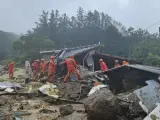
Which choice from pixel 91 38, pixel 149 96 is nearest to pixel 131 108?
pixel 149 96

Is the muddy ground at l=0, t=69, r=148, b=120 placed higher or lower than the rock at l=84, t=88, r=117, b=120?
lower

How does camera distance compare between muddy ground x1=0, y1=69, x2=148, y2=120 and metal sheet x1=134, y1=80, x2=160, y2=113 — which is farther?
muddy ground x1=0, y1=69, x2=148, y2=120

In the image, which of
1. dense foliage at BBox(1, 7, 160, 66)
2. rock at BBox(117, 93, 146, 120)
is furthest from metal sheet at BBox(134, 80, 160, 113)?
dense foliage at BBox(1, 7, 160, 66)

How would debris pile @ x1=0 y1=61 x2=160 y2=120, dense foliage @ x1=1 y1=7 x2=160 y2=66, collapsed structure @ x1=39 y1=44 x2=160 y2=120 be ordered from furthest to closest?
dense foliage @ x1=1 y1=7 x2=160 y2=66 < debris pile @ x1=0 y1=61 x2=160 y2=120 < collapsed structure @ x1=39 y1=44 x2=160 y2=120

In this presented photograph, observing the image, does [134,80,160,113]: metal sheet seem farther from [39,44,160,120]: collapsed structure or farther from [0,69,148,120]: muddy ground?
[0,69,148,120]: muddy ground

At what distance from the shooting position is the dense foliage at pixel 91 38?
3056 centimetres

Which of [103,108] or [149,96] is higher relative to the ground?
[149,96]

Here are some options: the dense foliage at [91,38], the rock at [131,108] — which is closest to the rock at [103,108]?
the rock at [131,108]

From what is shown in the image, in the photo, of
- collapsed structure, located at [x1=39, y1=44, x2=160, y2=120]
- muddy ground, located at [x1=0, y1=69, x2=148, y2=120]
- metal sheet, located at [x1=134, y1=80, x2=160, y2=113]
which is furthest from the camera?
muddy ground, located at [x1=0, y1=69, x2=148, y2=120]

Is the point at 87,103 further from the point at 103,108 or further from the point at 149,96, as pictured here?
the point at 149,96

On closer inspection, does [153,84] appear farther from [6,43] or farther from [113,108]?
[6,43]

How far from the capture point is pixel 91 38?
1850 inches

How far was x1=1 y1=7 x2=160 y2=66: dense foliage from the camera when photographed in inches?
1203

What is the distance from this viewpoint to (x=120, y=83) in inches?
347
